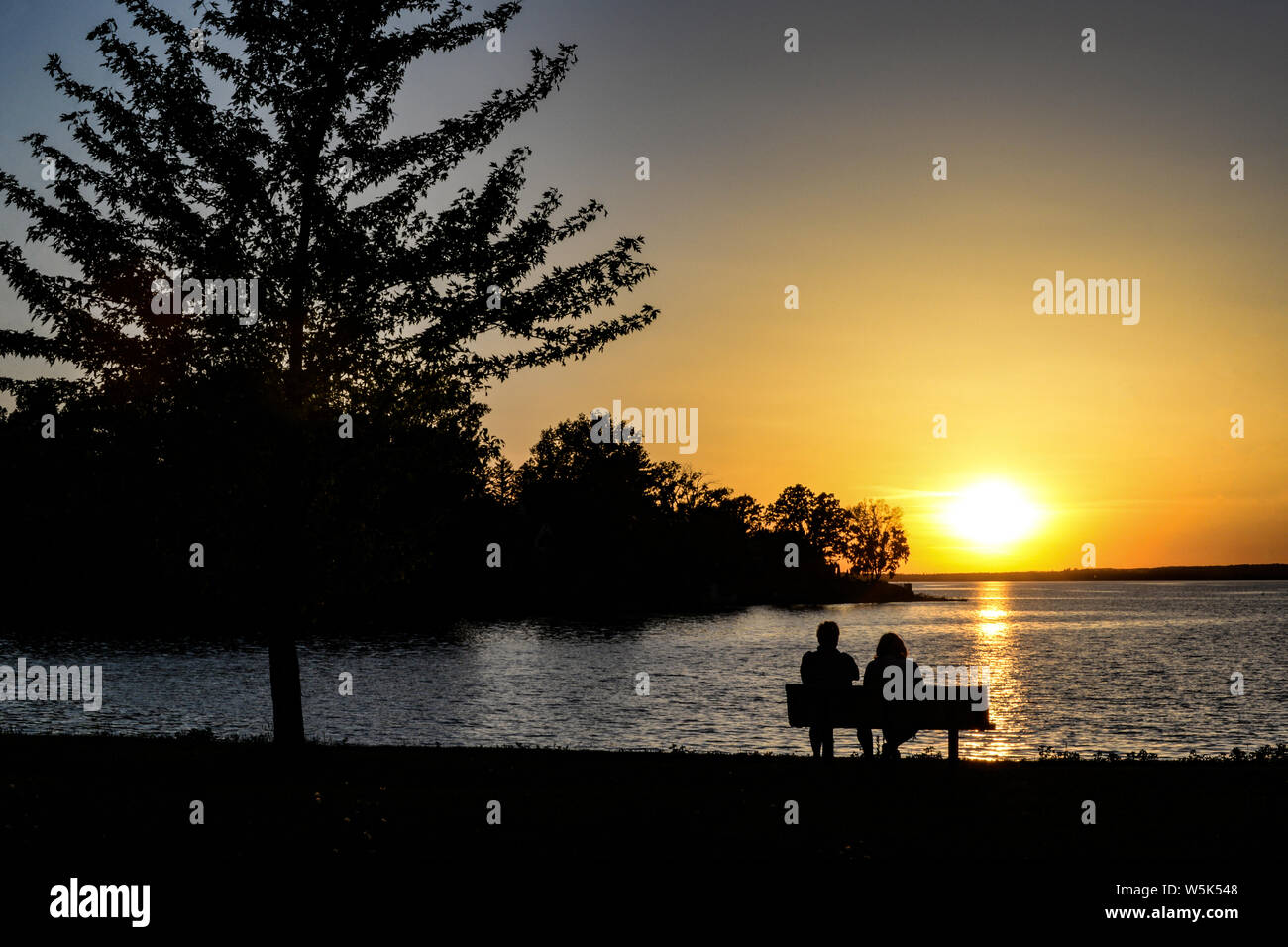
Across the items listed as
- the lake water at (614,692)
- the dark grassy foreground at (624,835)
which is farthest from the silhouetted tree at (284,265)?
the lake water at (614,692)

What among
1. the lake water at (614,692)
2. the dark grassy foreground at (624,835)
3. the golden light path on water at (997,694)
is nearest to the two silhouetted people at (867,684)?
the dark grassy foreground at (624,835)

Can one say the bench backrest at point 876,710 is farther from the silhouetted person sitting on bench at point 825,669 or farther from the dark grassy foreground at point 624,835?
the dark grassy foreground at point 624,835

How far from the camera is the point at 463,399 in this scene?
13.3 metres

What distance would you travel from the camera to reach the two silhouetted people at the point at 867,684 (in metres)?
12.7

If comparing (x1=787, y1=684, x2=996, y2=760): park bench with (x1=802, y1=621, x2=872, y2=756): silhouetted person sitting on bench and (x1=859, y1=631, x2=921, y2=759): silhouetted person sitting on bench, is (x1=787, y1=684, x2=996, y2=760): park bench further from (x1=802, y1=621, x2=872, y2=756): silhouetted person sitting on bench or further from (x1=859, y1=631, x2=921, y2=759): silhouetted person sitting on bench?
(x1=802, y1=621, x2=872, y2=756): silhouetted person sitting on bench

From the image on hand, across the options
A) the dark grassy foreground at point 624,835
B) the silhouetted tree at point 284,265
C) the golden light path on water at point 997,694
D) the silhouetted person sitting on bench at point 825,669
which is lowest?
the golden light path on water at point 997,694

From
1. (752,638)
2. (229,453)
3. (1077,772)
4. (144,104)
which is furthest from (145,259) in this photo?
(752,638)

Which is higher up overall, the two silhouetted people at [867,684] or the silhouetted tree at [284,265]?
the silhouetted tree at [284,265]

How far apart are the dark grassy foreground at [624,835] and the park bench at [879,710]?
1.93ft

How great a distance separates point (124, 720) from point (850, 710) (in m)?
23.3

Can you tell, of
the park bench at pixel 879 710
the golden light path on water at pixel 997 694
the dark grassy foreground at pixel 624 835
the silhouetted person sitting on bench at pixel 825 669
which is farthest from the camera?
the golden light path on water at pixel 997 694

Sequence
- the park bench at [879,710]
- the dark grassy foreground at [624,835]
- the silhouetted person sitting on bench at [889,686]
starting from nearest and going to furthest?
1. the dark grassy foreground at [624,835]
2. the park bench at [879,710]
3. the silhouetted person sitting on bench at [889,686]

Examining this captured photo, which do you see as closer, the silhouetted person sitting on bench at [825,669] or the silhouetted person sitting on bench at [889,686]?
the silhouetted person sitting on bench at [889,686]

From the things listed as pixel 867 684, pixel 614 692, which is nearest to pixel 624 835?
pixel 867 684
